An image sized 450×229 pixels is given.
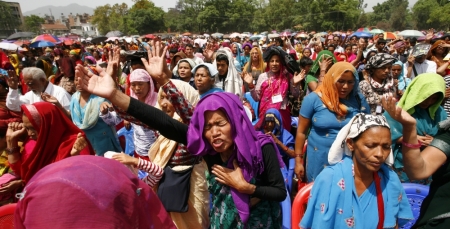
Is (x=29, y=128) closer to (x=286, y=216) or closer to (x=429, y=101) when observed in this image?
(x=286, y=216)

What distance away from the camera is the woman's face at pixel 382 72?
3.41 meters

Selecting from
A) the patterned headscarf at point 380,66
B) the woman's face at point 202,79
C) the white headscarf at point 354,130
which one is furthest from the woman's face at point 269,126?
the white headscarf at point 354,130

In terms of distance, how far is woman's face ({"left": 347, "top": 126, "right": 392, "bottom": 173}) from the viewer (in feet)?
5.04

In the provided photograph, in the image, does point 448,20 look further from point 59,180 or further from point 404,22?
point 59,180

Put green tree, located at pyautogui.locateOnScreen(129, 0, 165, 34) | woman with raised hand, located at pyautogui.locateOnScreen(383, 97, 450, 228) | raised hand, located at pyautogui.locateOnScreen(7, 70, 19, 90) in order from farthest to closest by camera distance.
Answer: green tree, located at pyautogui.locateOnScreen(129, 0, 165, 34)
raised hand, located at pyautogui.locateOnScreen(7, 70, 19, 90)
woman with raised hand, located at pyautogui.locateOnScreen(383, 97, 450, 228)

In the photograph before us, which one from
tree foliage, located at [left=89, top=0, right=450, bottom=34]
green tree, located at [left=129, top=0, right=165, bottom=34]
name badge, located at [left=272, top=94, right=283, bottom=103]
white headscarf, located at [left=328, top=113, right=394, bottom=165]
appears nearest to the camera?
white headscarf, located at [left=328, top=113, right=394, bottom=165]

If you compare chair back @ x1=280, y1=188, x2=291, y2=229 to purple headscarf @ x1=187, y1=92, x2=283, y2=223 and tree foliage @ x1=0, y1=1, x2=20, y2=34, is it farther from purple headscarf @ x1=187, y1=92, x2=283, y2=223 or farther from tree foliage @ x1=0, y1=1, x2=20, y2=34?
tree foliage @ x1=0, y1=1, x2=20, y2=34

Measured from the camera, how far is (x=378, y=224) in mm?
1586

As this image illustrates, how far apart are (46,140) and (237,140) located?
5.19ft

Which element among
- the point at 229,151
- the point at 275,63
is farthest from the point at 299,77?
the point at 229,151

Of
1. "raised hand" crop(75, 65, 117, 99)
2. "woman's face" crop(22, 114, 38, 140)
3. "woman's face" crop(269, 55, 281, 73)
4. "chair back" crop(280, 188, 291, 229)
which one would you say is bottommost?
"chair back" crop(280, 188, 291, 229)

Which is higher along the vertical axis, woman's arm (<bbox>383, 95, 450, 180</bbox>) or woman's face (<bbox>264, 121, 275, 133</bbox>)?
woman's arm (<bbox>383, 95, 450, 180</bbox>)

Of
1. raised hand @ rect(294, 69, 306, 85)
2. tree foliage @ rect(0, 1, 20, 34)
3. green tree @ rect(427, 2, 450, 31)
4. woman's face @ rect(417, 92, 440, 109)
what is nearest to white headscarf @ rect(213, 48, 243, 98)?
raised hand @ rect(294, 69, 306, 85)

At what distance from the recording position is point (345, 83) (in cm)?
243
